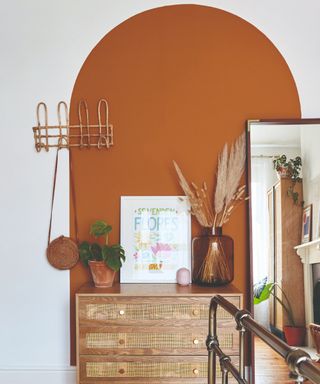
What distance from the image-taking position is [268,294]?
9.66 ft

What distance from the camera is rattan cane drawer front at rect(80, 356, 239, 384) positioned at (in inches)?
103

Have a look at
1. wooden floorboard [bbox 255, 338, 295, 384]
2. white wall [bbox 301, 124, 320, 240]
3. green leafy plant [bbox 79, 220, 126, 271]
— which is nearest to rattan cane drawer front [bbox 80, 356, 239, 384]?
wooden floorboard [bbox 255, 338, 295, 384]

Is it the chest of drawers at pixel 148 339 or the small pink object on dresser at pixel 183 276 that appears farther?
the small pink object on dresser at pixel 183 276

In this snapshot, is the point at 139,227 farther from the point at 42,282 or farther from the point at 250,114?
the point at 250,114

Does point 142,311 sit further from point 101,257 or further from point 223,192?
point 223,192

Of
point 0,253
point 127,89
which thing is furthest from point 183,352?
point 127,89

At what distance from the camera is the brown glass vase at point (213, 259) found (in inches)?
112

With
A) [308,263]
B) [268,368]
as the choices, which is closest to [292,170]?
[308,263]

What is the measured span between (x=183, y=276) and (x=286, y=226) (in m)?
0.67

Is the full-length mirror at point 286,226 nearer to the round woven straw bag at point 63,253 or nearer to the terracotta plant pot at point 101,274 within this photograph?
the terracotta plant pot at point 101,274

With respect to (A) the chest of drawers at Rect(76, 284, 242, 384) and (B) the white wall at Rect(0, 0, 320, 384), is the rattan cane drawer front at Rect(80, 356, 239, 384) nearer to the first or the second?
(A) the chest of drawers at Rect(76, 284, 242, 384)

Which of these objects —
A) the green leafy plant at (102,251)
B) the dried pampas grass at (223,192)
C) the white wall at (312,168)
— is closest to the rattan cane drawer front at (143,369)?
the green leafy plant at (102,251)

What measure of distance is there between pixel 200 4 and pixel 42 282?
1972 mm

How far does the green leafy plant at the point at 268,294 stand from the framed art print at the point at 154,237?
1.39ft
